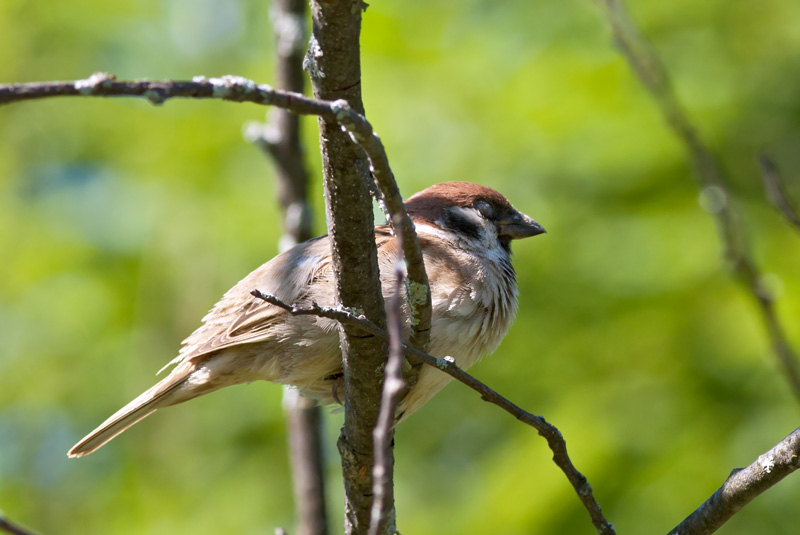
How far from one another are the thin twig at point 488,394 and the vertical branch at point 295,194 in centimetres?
211

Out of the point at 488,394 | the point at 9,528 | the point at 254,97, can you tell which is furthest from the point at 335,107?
the point at 9,528

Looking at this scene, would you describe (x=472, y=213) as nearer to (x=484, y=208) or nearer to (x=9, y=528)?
(x=484, y=208)

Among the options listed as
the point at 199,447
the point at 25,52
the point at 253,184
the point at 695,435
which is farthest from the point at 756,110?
the point at 25,52

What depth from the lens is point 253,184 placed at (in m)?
5.31

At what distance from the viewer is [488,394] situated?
7.58 feet

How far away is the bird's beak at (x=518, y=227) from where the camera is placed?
4277 millimetres

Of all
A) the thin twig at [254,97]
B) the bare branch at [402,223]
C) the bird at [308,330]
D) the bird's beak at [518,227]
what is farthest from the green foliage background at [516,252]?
the thin twig at [254,97]

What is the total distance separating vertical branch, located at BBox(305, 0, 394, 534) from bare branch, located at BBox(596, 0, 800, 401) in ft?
3.50

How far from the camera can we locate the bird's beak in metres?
4.28

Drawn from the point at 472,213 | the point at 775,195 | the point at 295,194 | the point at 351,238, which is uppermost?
the point at 295,194

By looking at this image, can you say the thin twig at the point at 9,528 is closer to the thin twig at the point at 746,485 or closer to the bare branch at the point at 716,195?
the thin twig at the point at 746,485

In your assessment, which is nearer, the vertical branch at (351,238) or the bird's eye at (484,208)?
the vertical branch at (351,238)

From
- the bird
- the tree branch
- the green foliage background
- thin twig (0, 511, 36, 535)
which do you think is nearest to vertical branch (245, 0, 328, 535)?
the green foliage background

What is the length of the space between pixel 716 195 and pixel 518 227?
150cm
